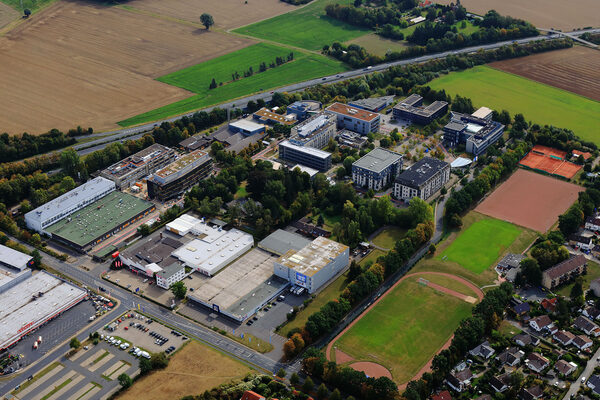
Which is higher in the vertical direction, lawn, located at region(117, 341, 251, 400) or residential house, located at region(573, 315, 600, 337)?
residential house, located at region(573, 315, 600, 337)

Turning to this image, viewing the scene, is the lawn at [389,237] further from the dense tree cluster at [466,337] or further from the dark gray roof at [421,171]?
the dense tree cluster at [466,337]

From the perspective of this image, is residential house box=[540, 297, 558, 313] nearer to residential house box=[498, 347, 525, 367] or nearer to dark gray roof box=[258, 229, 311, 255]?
residential house box=[498, 347, 525, 367]

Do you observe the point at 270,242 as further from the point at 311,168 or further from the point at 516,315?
the point at 516,315

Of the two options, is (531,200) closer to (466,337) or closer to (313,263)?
(466,337)

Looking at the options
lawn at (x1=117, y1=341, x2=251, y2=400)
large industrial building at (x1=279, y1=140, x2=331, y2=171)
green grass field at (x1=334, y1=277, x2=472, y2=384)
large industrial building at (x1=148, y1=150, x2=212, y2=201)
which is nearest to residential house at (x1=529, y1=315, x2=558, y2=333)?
green grass field at (x1=334, y1=277, x2=472, y2=384)

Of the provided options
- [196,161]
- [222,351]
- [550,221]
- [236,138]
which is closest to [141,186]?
[196,161]

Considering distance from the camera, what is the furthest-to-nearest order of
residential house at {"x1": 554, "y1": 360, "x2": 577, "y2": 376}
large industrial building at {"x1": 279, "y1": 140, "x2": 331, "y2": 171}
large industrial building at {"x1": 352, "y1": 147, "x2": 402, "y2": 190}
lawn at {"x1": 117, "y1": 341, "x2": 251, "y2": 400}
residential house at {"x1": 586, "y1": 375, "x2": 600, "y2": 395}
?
large industrial building at {"x1": 279, "y1": 140, "x2": 331, "y2": 171} → large industrial building at {"x1": 352, "y1": 147, "x2": 402, "y2": 190} → residential house at {"x1": 554, "y1": 360, "x2": 577, "y2": 376} → lawn at {"x1": 117, "y1": 341, "x2": 251, "y2": 400} → residential house at {"x1": 586, "y1": 375, "x2": 600, "y2": 395}
